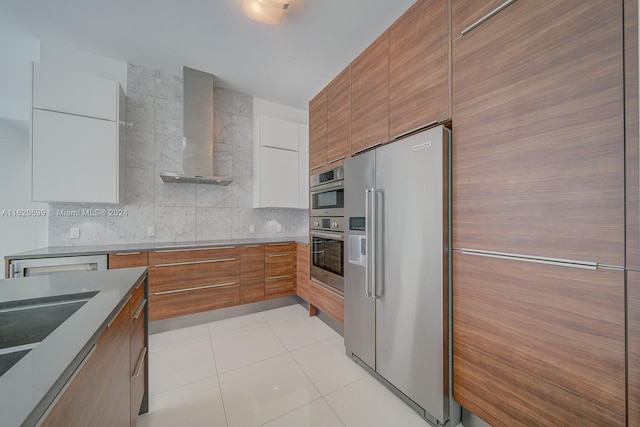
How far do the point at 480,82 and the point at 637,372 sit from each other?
4.32 ft

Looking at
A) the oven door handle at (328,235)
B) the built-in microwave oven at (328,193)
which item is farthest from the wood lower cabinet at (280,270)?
the built-in microwave oven at (328,193)

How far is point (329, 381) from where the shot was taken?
172cm

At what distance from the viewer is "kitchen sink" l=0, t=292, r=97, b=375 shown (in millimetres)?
821

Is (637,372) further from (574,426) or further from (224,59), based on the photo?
(224,59)

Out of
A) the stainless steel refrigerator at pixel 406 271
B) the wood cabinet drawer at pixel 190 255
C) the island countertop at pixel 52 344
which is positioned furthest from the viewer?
the wood cabinet drawer at pixel 190 255

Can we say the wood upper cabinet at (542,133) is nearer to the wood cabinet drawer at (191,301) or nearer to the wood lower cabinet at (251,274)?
the wood lower cabinet at (251,274)

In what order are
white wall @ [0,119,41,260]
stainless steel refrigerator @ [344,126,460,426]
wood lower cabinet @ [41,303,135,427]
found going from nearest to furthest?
wood lower cabinet @ [41,303,135,427] → stainless steel refrigerator @ [344,126,460,426] → white wall @ [0,119,41,260]

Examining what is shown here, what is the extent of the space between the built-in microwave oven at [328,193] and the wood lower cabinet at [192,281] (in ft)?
3.63

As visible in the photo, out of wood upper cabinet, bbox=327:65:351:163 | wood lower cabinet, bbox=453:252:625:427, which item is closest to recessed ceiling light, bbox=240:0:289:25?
wood upper cabinet, bbox=327:65:351:163

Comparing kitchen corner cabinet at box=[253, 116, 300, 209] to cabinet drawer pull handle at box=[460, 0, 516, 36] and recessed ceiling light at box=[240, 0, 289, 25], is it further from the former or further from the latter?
cabinet drawer pull handle at box=[460, 0, 516, 36]

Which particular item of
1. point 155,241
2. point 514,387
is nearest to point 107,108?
point 155,241

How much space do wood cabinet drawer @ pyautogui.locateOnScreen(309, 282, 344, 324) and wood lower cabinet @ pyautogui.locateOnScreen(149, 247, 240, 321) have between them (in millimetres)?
887

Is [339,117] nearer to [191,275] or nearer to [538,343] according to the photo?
[538,343]

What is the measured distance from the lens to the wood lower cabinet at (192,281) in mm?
2357
